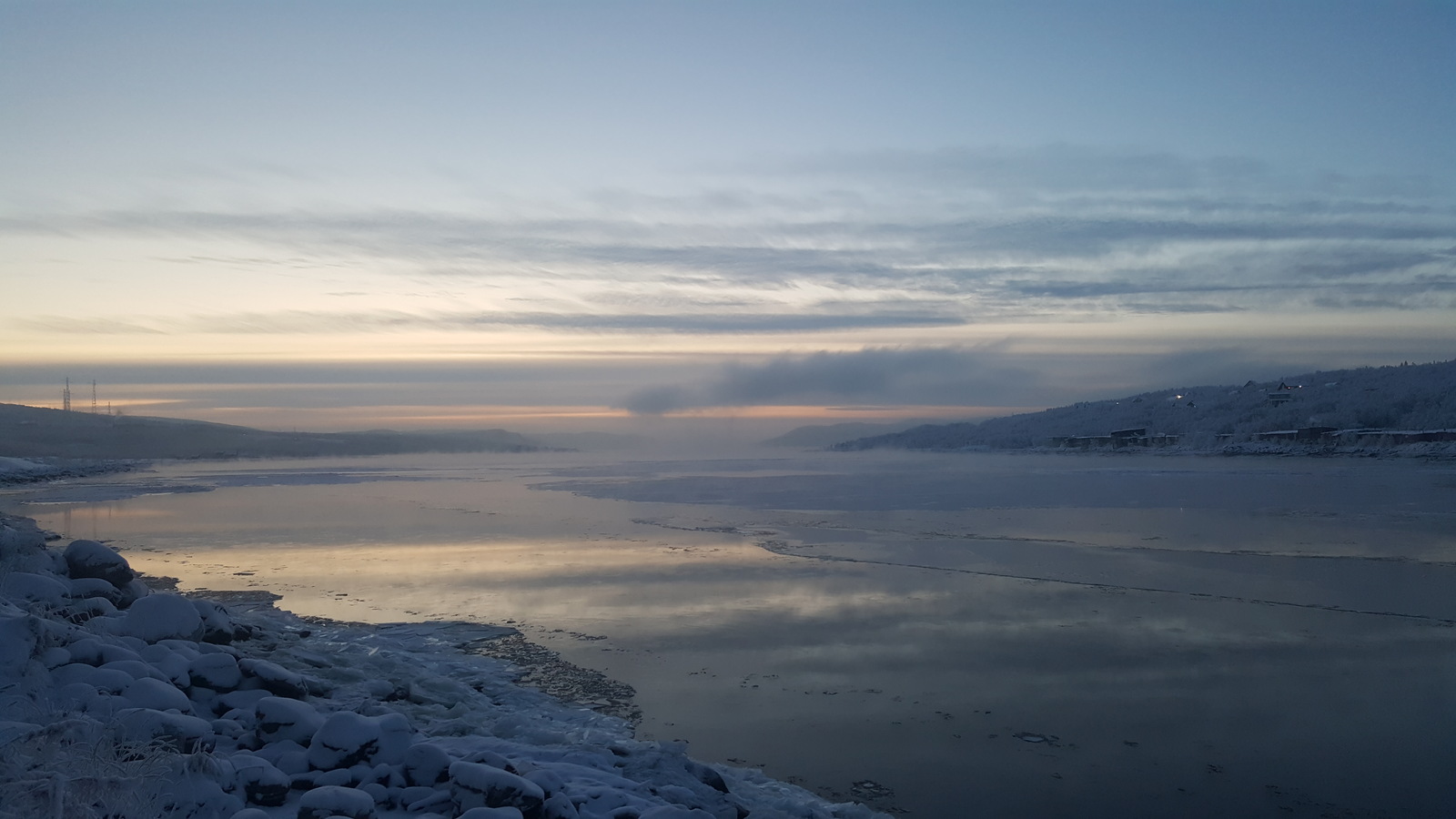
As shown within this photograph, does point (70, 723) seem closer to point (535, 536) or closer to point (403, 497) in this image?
point (535, 536)

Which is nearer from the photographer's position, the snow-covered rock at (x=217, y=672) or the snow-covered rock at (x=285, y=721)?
the snow-covered rock at (x=285, y=721)

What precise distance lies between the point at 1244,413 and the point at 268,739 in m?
93.9

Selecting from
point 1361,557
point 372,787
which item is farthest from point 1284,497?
point 372,787

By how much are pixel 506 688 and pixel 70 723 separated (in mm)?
3595

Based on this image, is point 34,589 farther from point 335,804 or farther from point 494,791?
point 494,791

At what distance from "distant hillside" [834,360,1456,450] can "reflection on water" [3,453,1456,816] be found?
5584cm

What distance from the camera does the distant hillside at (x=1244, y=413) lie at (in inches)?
2699

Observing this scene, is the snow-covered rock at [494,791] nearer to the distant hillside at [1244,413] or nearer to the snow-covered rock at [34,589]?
the snow-covered rock at [34,589]

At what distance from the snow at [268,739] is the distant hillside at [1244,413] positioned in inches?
2881

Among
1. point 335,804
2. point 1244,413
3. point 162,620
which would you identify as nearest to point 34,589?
point 162,620

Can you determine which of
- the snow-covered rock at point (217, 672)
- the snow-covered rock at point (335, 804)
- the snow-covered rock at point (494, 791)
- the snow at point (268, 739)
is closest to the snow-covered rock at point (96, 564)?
the snow at point (268, 739)

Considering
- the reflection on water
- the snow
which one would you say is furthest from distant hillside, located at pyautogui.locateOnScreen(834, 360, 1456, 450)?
the snow

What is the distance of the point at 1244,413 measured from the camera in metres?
82.0

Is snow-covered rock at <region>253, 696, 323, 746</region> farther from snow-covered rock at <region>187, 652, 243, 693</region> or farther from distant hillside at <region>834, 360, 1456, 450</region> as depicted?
distant hillside at <region>834, 360, 1456, 450</region>
